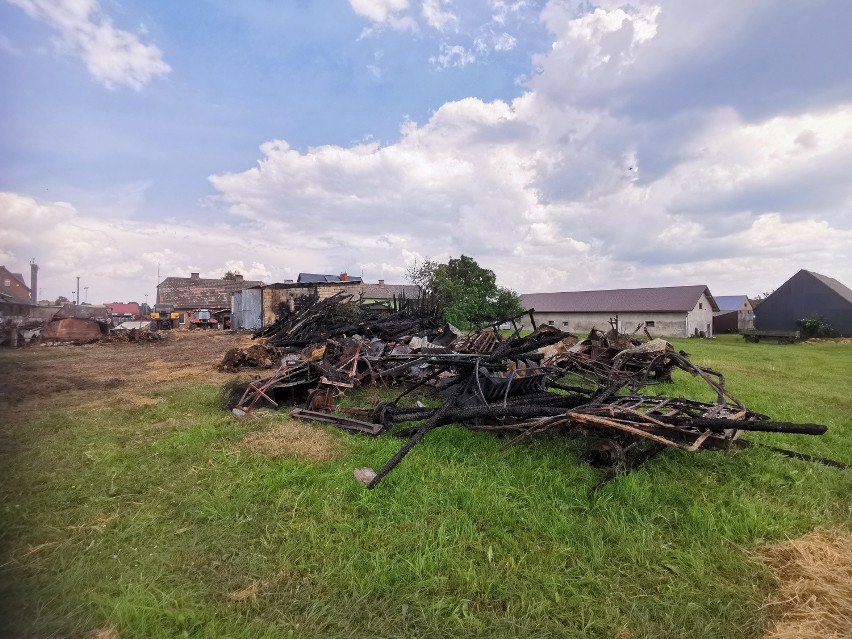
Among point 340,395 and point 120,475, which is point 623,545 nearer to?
point 120,475

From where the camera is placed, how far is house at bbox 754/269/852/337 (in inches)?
1172

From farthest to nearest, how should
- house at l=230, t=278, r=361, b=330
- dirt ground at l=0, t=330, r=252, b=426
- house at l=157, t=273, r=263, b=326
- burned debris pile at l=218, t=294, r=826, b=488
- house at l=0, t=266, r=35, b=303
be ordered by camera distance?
1. house at l=157, t=273, r=263, b=326
2. house at l=230, t=278, r=361, b=330
3. dirt ground at l=0, t=330, r=252, b=426
4. burned debris pile at l=218, t=294, r=826, b=488
5. house at l=0, t=266, r=35, b=303

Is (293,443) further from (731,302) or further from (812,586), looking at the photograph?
(731,302)

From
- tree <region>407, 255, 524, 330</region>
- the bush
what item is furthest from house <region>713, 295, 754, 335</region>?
tree <region>407, 255, 524, 330</region>

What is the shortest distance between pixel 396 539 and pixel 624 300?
43.9 metres

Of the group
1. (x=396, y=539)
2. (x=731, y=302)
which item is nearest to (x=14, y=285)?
(x=396, y=539)

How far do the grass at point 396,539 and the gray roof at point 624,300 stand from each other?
120 feet

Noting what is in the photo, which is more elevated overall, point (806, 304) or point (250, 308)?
point (806, 304)

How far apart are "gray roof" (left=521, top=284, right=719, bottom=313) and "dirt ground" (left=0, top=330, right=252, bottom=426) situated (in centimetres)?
3637

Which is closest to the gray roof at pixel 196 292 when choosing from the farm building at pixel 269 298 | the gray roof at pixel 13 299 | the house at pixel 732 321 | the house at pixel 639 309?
the farm building at pixel 269 298

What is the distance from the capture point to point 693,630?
7.95ft

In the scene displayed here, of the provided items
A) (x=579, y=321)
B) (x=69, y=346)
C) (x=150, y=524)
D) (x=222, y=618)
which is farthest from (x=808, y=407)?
(x=579, y=321)

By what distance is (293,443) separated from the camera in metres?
5.29

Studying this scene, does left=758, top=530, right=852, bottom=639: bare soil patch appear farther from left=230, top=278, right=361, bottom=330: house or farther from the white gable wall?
the white gable wall
